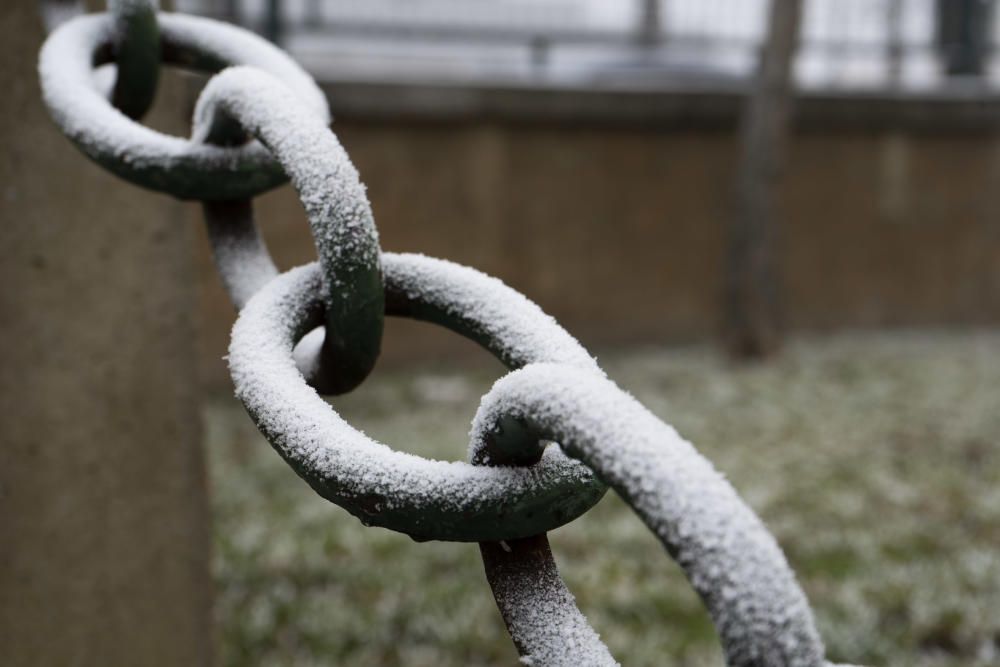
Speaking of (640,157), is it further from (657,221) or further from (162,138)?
(162,138)

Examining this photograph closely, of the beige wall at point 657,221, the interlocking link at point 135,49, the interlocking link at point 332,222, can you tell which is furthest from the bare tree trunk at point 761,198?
the interlocking link at point 332,222

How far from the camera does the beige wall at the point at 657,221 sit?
617cm

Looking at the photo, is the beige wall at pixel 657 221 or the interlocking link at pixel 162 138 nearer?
the interlocking link at pixel 162 138

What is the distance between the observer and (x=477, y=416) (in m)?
0.54

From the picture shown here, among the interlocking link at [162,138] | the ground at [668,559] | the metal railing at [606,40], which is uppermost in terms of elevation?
the interlocking link at [162,138]

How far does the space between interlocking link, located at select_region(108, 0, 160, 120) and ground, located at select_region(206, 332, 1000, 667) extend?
1.38m

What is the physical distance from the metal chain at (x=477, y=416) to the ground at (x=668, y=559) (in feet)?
4.89

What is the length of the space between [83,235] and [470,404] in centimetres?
417

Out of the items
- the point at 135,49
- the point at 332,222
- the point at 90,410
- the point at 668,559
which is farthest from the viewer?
the point at 668,559

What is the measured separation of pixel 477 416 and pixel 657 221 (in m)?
6.44

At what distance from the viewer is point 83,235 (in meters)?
1.45

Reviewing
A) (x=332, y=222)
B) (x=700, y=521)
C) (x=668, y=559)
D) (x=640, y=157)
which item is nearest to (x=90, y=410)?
(x=332, y=222)

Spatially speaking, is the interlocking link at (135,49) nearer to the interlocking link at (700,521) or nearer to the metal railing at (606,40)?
the interlocking link at (700,521)

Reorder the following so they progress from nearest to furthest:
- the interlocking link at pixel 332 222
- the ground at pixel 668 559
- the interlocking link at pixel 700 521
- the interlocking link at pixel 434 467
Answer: the interlocking link at pixel 700 521 < the interlocking link at pixel 434 467 < the interlocking link at pixel 332 222 < the ground at pixel 668 559
